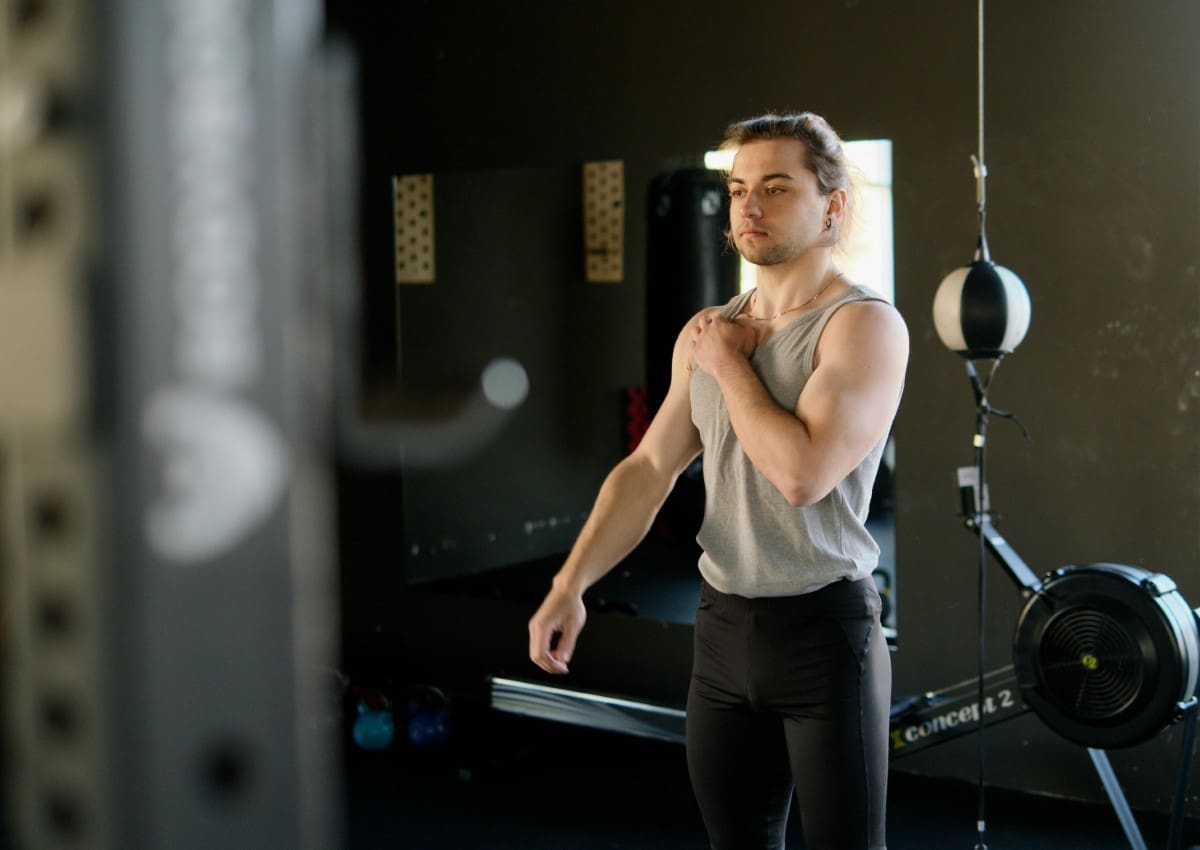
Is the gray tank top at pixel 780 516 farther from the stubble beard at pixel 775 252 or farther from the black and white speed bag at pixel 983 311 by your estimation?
the black and white speed bag at pixel 983 311

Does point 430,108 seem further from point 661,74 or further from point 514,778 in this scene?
point 514,778

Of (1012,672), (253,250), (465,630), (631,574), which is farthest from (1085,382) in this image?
(253,250)

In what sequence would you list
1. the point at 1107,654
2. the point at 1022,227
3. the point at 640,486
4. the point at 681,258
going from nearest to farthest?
the point at 640,486 < the point at 1107,654 < the point at 1022,227 < the point at 681,258

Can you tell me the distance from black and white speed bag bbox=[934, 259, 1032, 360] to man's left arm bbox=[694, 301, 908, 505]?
1.27 metres

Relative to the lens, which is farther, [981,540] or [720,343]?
[981,540]

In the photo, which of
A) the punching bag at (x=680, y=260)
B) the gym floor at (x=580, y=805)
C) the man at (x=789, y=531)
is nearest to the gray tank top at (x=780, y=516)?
the man at (x=789, y=531)

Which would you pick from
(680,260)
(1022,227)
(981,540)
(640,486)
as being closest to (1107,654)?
(981,540)

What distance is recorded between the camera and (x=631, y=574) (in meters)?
4.92

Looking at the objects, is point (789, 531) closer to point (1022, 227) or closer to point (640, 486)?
point (640, 486)

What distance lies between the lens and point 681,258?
4.61 metres

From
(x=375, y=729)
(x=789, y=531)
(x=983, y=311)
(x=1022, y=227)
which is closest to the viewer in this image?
(x=789, y=531)

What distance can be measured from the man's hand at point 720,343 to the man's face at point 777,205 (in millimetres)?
110

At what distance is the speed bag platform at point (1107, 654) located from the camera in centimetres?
287

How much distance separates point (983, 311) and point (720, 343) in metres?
1.34
